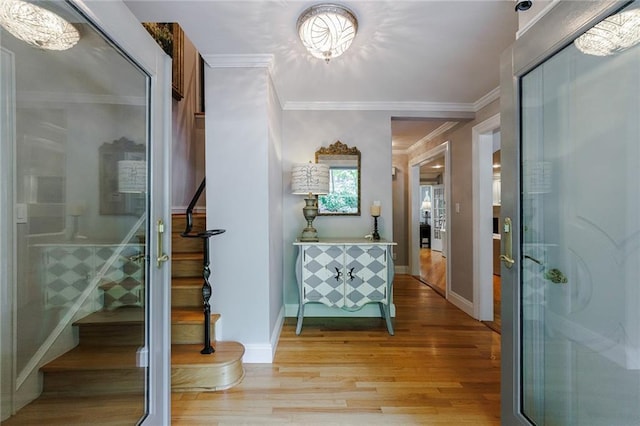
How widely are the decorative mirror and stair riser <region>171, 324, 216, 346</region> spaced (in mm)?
1639

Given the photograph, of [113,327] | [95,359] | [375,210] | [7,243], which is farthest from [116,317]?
[375,210]

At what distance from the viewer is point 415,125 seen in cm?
387

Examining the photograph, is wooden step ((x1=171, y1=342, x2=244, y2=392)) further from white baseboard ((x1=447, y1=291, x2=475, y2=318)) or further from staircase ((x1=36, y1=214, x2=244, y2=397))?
white baseboard ((x1=447, y1=291, x2=475, y2=318))

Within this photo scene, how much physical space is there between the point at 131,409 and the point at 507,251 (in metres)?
1.83

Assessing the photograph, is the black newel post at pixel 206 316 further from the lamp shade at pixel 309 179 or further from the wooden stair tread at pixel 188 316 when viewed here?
the lamp shade at pixel 309 179

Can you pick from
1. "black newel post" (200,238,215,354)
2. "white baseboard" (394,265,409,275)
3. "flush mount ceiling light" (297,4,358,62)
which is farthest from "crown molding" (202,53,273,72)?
"white baseboard" (394,265,409,275)

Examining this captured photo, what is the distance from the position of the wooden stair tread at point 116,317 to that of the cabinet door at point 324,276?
1.53m

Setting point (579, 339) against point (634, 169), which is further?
point (579, 339)

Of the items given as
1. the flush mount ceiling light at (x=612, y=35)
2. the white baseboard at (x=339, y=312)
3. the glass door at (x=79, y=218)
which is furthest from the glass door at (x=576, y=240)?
the white baseboard at (x=339, y=312)

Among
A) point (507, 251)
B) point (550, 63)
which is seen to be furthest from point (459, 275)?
point (550, 63)

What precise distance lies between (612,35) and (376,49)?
1.34m

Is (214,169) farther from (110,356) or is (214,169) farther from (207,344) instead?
(110,356)

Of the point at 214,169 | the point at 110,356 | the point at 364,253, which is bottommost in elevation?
the point at 110,356

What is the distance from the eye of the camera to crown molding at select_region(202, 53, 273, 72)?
2.17 m
